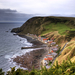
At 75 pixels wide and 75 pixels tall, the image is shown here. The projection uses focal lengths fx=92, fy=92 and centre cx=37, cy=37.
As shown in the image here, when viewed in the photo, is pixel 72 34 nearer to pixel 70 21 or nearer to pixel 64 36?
pixel 64 36

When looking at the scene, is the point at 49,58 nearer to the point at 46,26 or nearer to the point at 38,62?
the point at 38,62

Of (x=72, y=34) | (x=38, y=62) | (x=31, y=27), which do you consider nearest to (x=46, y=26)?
(x=31, y=27)

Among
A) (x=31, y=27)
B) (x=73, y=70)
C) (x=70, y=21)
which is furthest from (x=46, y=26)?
(x=73, y=70)

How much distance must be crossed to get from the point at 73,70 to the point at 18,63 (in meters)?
33.8

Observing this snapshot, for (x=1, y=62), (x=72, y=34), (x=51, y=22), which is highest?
(x=51, y=22)

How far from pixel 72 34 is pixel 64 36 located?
982cm

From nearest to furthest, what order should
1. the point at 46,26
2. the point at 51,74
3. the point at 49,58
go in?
1. the point at 51,74
2. the point at 49,58
3. the point at 46,26

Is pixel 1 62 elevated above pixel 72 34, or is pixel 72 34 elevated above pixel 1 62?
pixel 72 34

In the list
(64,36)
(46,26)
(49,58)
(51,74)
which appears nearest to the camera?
(51,74)

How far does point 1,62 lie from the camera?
162 feet

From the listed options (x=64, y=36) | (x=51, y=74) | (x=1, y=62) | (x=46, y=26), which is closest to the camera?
(x=51, y=74)

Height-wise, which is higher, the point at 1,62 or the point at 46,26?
the point at 46,26

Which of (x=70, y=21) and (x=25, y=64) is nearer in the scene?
(x=25, y=64)

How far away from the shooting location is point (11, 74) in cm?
2000
